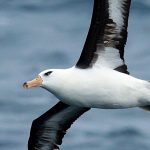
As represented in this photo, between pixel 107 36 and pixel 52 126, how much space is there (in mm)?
2932

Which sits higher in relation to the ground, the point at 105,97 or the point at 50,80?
the point at 50,80

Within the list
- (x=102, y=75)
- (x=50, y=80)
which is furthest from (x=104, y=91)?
(x=50, y=80)

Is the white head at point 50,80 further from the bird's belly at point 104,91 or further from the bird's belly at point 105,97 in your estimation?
the bird's belly at point 105,97

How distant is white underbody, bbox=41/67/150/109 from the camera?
17.0 meters

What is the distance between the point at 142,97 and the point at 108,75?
0.78 m

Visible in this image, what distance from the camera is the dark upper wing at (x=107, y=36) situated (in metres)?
17.3

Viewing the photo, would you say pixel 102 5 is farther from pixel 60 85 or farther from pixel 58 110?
pixel 58 110

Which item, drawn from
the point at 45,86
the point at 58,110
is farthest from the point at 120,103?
the point at 58,110

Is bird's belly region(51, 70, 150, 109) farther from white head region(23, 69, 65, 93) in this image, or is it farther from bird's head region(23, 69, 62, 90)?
bird's head region(23, 69, 62, 90)

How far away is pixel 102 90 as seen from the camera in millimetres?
17062

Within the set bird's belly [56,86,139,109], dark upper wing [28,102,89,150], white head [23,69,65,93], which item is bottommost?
dark upper wing [28,102,89,150]

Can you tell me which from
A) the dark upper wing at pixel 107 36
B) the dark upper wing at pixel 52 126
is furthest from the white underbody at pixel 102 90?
the dark upper wing at pixel 52 126

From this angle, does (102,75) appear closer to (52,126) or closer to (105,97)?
(105,97)

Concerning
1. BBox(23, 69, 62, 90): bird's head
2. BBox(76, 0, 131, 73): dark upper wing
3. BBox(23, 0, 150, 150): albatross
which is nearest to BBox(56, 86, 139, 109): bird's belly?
BBox(23, 0, 150, 150): albatross
